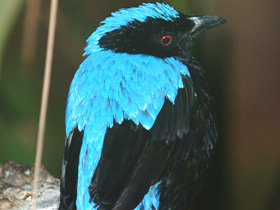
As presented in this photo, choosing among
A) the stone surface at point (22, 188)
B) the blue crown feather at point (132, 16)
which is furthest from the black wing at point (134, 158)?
the stone surface at point (22, 188)

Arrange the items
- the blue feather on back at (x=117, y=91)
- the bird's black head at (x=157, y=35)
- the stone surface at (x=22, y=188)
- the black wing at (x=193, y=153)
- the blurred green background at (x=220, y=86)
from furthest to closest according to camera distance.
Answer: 1. the blurred green background at (x=220, y=86)
2. the stone surface at (x=22, y=188)
3. the bird's black head at (x=157, y=35)
4. the black wing at (x=193, y=153)
5. the blue feather on back at (x=117, y=91)

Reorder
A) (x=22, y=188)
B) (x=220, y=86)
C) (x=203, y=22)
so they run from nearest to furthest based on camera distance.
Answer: (x=203, y=22), (x=22, y=188), (x=220, y=86)

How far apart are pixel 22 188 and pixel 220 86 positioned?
1629mm

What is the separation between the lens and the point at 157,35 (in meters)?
3.15

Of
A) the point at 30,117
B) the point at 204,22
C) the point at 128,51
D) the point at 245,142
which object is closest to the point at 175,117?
the point at 128,51

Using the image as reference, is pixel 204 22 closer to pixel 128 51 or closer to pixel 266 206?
pixel 128 51

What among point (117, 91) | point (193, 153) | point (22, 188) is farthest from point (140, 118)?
point (22, 188)

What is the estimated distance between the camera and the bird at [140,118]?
2.72 meters

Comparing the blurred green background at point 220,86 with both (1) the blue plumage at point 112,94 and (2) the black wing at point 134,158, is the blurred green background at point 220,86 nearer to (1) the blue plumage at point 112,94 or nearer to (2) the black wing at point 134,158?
(1) the blue plumage at point 112,94

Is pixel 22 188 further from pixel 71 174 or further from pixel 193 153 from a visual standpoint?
pixel 193 153

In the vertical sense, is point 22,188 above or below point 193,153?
below

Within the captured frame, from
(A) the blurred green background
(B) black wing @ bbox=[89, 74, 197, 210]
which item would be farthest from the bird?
(A) the blurred green background

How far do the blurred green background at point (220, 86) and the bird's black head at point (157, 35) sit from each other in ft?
1.44

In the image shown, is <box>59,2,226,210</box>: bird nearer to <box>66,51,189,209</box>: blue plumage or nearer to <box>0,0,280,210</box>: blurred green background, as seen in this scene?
<box>66,51,189,209</box>: blue plumage
